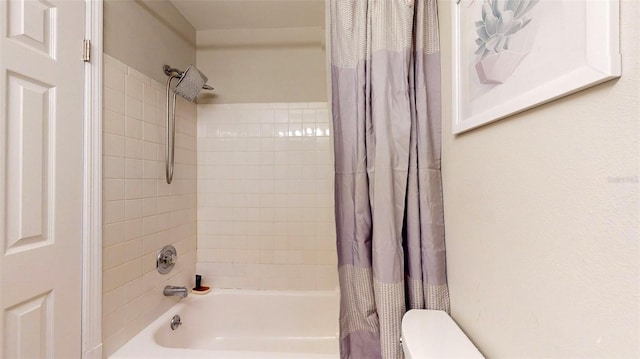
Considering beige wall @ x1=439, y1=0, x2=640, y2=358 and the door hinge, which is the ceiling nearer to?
the door hinge

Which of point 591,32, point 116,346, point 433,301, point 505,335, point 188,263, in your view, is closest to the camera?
point 591,32

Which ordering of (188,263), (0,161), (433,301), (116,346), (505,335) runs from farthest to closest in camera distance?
(188,263), (116,346), (433,301), (0,161), (505,335)

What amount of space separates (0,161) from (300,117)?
1.50 m

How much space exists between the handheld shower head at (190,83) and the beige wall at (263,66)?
271 mm

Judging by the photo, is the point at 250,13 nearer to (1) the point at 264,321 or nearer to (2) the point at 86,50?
(2) the point at 86,50

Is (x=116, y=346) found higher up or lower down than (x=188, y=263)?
lower down

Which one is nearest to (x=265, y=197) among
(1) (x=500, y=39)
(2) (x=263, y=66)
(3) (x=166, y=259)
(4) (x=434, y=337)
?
(3) (x=166, y=259)

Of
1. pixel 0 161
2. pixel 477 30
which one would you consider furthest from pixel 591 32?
pixel 0 161

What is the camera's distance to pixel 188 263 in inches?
78.3

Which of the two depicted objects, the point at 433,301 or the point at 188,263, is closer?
the point at 433,301

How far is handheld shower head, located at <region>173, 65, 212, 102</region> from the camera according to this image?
Result: 1.72m

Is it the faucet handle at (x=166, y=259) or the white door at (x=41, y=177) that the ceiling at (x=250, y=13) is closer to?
the white door at (x=41, y=177)

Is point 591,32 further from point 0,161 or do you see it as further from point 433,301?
point 0,161

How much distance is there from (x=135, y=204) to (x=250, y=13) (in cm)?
135
